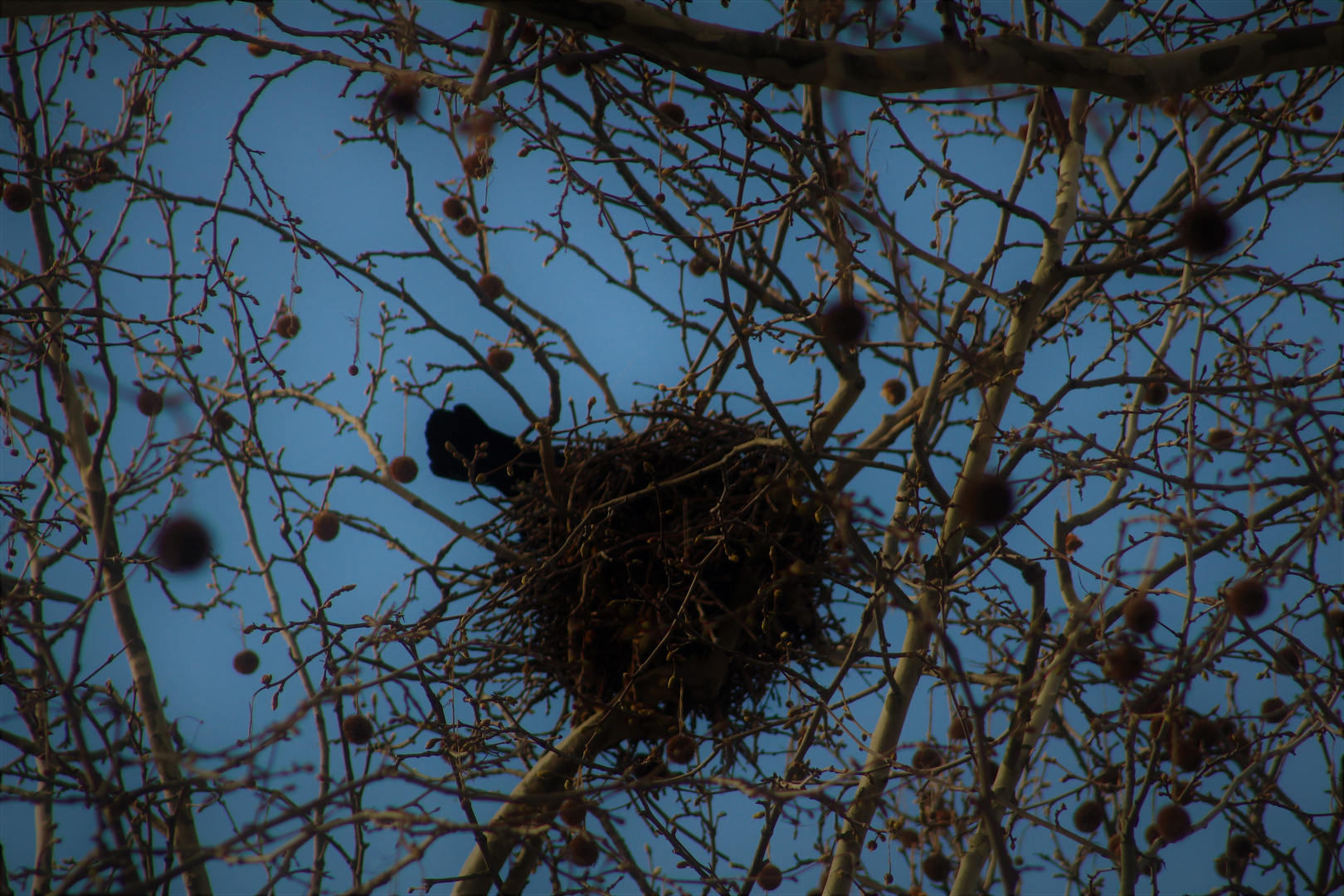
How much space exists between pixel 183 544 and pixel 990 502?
4.89 ft

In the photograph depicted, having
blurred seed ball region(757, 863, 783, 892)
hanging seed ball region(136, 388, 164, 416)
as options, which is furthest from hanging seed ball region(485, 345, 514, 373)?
blurred seed ball region(757, 863, 783, 892)

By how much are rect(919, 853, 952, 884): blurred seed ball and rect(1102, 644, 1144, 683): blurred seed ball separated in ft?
Answer: 2.98

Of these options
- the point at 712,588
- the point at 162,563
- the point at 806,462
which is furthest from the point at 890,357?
the point at 162,563

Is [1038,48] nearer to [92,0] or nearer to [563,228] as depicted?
[563,228]

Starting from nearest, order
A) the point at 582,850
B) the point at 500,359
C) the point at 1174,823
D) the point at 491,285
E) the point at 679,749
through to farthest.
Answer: the point at 1174,823 < the point at 679,749 < the point at 582,850 < the point at 491,285 < the point at 500,359

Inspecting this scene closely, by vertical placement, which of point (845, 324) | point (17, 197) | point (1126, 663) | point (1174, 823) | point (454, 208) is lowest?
point (1174, 823)

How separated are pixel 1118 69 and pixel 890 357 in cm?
126

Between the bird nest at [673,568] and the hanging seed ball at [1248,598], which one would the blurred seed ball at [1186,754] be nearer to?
the hanging seed ball at [1248,598]

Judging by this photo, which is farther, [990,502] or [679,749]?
[679,749]

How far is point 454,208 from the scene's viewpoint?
235cm

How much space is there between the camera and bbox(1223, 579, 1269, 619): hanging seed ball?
1370 millimetres

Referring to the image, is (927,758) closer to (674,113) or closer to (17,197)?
(674,113)

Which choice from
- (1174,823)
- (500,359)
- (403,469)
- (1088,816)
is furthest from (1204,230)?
(403,469)

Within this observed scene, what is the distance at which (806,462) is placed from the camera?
147 cm
